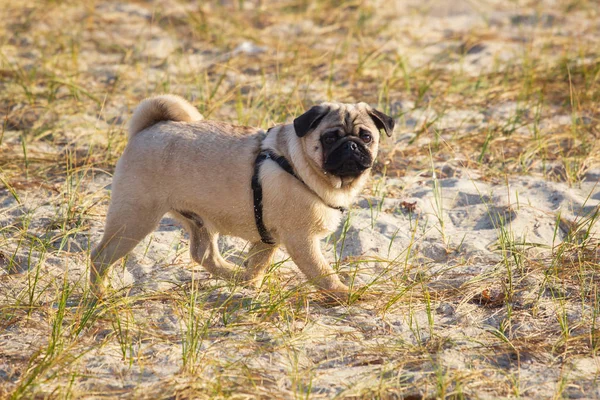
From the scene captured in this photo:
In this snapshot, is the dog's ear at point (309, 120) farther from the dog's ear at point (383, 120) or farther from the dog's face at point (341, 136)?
the dog's ear at point (383, 120)

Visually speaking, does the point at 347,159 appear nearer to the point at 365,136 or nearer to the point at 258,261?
the point at 365,136

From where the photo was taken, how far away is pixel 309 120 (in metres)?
4.50

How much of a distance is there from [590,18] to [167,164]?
7.94 m

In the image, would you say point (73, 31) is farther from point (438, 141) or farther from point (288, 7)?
point (438, 141)

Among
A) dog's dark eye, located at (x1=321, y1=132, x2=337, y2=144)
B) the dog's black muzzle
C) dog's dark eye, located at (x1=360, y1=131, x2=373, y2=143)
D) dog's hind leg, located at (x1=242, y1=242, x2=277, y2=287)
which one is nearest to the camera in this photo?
the dog's black muzzle

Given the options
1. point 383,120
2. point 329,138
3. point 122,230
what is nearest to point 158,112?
point 122,230

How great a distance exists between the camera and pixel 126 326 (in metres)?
4.04

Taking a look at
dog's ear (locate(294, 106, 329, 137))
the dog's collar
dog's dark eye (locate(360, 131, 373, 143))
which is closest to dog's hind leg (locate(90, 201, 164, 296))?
the dog's collar

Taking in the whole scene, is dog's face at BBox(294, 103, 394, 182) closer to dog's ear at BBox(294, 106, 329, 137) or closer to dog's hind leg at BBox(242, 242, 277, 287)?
dog's ear at BBox(294, 106, 329, 137)

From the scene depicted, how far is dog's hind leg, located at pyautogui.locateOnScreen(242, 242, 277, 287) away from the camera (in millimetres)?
5004

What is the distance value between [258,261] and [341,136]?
41.2 inches

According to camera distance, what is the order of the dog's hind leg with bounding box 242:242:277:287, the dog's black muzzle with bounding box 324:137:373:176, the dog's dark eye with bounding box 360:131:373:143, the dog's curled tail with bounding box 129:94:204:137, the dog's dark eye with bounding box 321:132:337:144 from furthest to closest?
the dog's hind leg with bounding box 242:242:277:287 → the dog's curled tail with bounding box 129:94:204:137 → the dog's dark eye with bounding box 360:131:373:143 → the dog's dark eye with bounding box 321:132:337:144 → the dog's black muzzle with bounding box 324:137:373:176

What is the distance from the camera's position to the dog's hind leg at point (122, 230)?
4.63 meters

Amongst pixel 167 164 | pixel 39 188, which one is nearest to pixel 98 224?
pixel 39 188
